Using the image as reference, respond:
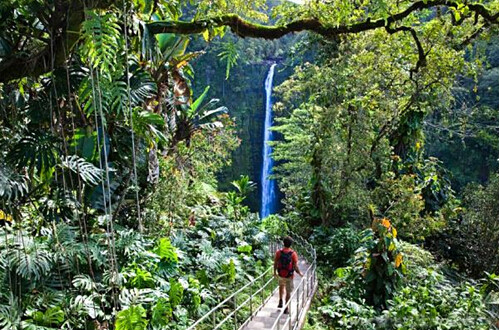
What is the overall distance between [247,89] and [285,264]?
101 feet

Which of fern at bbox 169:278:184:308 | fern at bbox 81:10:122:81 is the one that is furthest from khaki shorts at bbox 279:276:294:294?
fern at bbox 81:10:122:81

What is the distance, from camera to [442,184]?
525 inches

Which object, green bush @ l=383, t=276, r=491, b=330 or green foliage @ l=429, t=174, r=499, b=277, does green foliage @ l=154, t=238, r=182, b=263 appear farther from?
green foliage @ l=429, t=174, r=499, b=277

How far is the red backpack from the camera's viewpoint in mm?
5457

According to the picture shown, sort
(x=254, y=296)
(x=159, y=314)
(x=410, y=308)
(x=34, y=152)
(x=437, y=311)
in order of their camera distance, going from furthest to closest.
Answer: (x=254, y=296) < (x=437, y=311) < (x=410, y=308) < (x=159, y=314) < (x=34, y=152)

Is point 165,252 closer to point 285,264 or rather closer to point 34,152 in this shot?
point 285,264

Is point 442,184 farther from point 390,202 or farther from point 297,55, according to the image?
point 297,55

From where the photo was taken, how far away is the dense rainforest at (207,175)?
2523 mm

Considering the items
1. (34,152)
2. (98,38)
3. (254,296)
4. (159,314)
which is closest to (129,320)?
(159,314)

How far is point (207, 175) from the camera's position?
12922 mm

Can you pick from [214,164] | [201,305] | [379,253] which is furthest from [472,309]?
[214,164]

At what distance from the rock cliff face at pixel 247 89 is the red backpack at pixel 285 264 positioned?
2747 centimetres

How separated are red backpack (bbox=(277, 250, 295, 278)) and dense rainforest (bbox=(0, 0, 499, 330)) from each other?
37cm

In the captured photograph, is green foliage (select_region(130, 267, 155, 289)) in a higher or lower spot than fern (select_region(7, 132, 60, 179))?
lower
